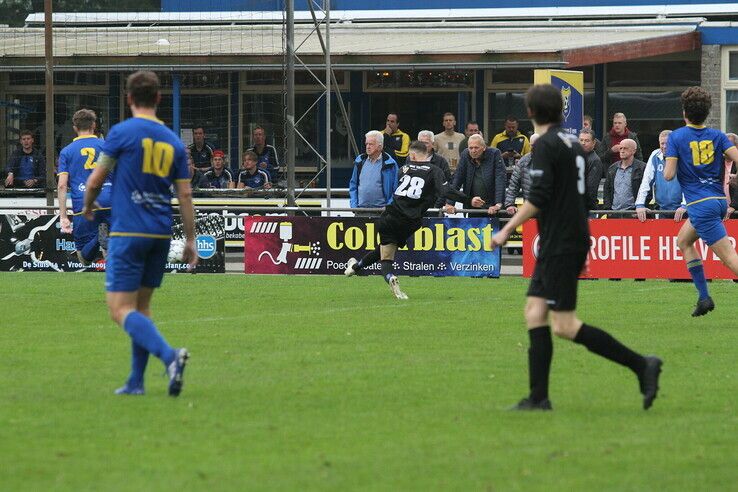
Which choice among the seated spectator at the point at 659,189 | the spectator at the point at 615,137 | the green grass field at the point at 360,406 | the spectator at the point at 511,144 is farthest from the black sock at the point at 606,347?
the spectator at the point at 511,144

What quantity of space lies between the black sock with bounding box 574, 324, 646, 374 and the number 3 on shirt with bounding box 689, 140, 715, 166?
17.7ft

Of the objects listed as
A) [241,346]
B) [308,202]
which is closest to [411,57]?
[308,202]

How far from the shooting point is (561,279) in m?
8.39

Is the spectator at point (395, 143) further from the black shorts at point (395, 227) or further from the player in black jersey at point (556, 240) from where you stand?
the player in black jersey at point (556, 240)

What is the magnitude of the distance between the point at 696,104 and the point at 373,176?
22.7ft

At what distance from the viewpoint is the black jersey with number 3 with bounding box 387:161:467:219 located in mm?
16594

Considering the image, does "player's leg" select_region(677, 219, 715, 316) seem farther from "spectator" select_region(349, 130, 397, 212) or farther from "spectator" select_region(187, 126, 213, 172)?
"spectator" select_region(187, 126, 213, 172)

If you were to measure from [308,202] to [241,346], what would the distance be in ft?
45.1

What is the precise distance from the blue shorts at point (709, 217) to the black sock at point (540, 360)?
18.3 feet

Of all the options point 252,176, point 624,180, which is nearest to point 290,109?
point 252,176

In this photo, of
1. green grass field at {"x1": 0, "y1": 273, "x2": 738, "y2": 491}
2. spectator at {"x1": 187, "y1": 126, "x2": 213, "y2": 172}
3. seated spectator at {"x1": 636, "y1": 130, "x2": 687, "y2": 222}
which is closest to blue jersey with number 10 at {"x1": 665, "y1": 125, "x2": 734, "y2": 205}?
green grass field at {"x1": 0, "y1": 273, "x2": 738, "y2": 491}

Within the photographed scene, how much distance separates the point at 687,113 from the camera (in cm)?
1343

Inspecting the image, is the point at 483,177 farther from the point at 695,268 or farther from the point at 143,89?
the point at 143,89

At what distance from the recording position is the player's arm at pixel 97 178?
917 cm
